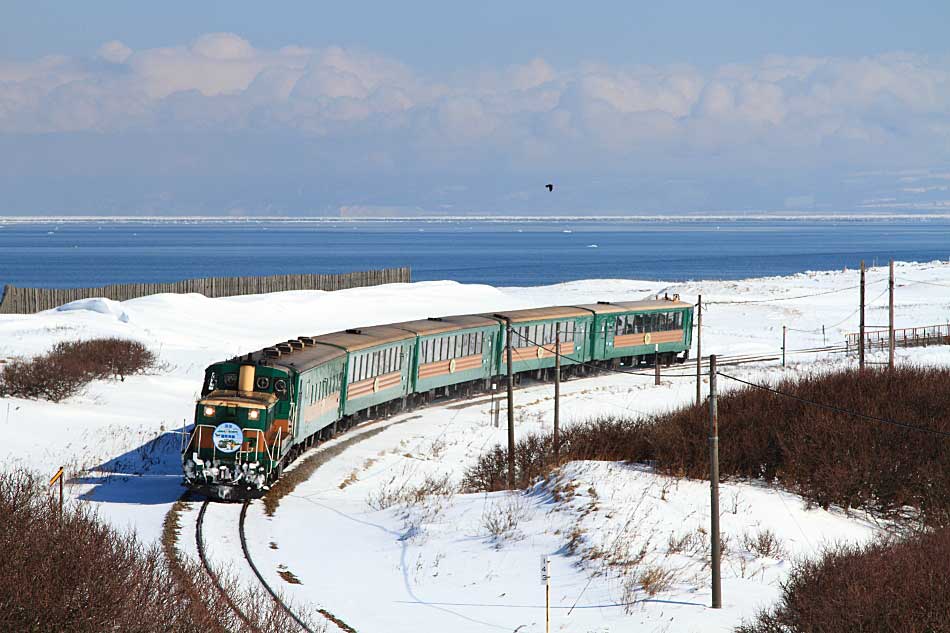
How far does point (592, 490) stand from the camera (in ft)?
83.7

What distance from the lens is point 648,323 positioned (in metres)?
58.8

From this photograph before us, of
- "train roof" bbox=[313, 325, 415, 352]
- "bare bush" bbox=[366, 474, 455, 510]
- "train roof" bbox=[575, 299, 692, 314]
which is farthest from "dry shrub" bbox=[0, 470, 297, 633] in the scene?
"train roof" bbox=[575, 299, 692, 314]

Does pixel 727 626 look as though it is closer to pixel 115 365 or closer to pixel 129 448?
pixel 129 448

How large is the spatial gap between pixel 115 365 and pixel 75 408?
7647mm

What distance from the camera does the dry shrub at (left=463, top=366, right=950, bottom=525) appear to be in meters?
26.4

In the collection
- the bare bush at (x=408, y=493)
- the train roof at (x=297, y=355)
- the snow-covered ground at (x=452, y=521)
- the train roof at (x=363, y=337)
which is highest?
the train roof at (x=297, y=355)

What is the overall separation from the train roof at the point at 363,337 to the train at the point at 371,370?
0.07 meters

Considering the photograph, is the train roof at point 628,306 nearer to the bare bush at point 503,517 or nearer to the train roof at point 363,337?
the train roof at point 363,337

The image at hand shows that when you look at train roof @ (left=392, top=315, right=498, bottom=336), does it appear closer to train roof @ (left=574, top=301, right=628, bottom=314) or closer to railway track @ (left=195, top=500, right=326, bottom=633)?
train roof @ (left=574, top=301, right=628, bottom=314)

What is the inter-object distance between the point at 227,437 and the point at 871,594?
15.4m

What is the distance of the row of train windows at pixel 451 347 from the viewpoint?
1715 inches

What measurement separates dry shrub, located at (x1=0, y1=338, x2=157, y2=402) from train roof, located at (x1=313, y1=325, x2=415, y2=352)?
9058 mm

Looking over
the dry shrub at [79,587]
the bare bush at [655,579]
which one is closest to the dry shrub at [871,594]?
the bare bush at [655,579]

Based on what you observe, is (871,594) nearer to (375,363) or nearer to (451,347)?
(375,363)
